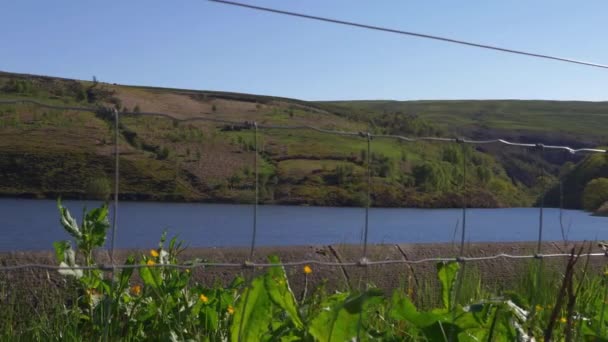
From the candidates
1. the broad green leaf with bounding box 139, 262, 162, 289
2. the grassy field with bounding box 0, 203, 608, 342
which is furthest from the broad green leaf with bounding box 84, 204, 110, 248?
the broad green leaf with bounding box 139, 262, 162, 289

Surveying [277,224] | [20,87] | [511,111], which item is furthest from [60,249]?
[511,111]

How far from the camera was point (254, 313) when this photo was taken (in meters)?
2.27

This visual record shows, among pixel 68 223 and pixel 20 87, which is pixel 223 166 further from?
pixel 20 87

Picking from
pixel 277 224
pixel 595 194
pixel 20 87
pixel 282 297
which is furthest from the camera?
pixel 20 87

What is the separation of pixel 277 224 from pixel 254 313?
3034 millimetres

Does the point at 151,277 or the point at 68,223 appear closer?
the point at 151,277

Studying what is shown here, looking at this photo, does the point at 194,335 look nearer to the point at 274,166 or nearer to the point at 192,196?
the point at 192,196

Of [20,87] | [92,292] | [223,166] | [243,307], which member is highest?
[20,87]

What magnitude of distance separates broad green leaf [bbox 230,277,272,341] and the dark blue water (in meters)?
1.32

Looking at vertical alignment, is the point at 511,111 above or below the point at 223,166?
above

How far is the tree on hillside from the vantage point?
6211mm

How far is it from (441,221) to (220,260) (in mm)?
2294

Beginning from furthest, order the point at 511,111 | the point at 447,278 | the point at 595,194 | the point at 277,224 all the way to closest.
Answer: the point at 511,111
the point at 595,194
the point at 277,224
the point at 447,278

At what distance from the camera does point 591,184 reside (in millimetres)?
6207
